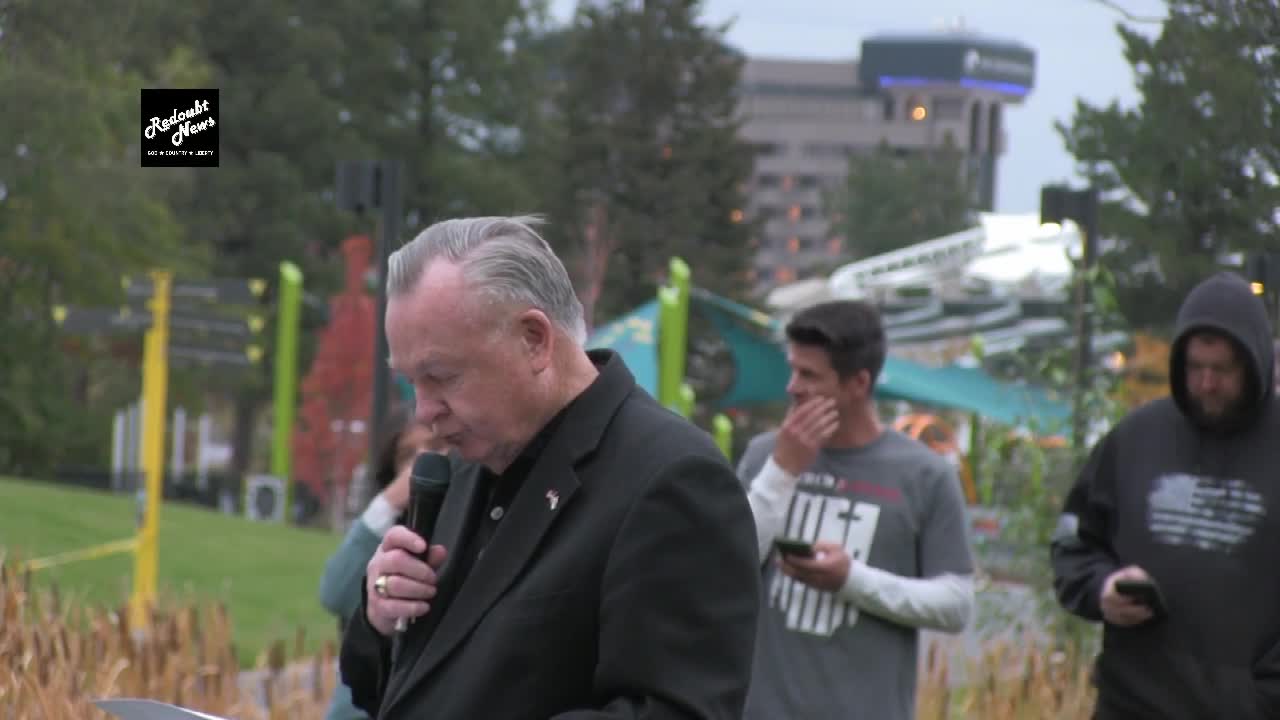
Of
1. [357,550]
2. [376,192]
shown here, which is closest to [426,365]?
[357,550]

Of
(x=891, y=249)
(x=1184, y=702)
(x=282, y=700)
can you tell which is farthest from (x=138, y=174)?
(x=891, y=249)

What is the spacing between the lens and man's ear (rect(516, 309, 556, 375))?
2.54 metres

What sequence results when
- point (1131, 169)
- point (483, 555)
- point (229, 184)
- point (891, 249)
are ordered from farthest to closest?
point (891, 249) < point (229, 184) < point (1131, 169) < point (483, 555)

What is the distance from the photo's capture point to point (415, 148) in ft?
148

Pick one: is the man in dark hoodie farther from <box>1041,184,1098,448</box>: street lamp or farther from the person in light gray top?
<box>1041,184,1098,448</box>: street lamp

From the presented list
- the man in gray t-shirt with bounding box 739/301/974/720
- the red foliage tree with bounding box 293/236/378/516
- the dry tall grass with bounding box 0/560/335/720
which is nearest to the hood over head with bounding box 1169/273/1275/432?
the man in gray t-shirt with bounding box 739/301/974/720

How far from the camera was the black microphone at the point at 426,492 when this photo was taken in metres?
2.72

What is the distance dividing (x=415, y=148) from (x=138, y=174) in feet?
125

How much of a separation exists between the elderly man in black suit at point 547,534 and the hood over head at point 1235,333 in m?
2.18

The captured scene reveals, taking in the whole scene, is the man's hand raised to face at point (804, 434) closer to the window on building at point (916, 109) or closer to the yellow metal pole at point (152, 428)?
the yellow metal pole at point (152, 428)

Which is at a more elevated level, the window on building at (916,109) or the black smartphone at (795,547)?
the window on building at (916,109)

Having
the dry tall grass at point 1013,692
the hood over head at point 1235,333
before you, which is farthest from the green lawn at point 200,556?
the hood over head at point 1235,333

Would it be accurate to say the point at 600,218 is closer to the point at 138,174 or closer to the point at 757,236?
the point at 757,236

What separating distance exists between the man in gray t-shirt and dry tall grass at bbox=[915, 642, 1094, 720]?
2.38m
